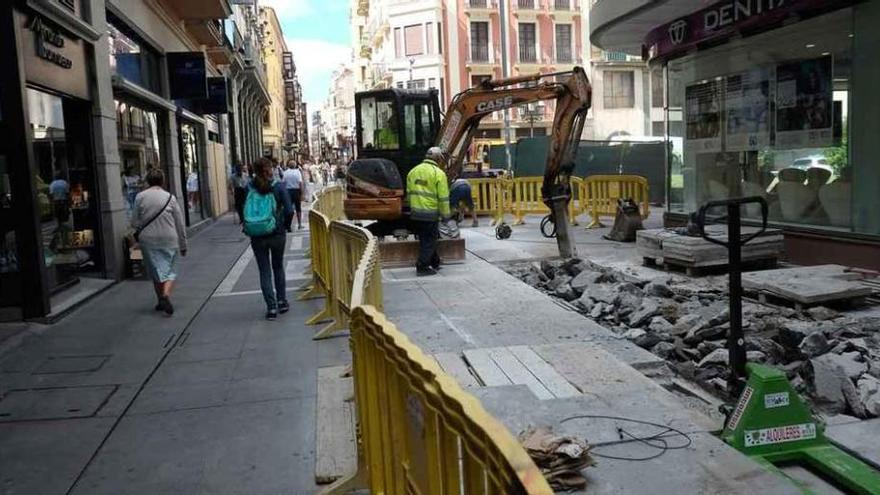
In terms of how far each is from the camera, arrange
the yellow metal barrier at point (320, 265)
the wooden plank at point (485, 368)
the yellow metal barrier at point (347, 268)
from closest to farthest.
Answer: the yellow metal barrier at point (347, 268)
the wooden plank at point (485, 368)
the yellow metal barrier at point (320, 265)

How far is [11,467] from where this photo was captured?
4602 millimetres

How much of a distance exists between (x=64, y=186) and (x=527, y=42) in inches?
2036

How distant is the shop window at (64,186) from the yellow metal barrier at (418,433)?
22.1 feet

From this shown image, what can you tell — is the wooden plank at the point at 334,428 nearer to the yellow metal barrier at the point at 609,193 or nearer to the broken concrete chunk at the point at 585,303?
the broken concrete chunk at the point at 585,303

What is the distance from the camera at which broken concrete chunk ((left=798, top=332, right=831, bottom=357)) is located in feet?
20.3

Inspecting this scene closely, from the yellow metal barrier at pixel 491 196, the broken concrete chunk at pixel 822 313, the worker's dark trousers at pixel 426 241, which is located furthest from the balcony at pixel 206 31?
the broken concrete chunk at pixel 822 313

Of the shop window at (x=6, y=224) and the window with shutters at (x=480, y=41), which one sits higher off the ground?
the window with shutters at (x=480, y=41)

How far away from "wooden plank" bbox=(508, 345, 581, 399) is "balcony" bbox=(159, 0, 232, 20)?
14167 mm

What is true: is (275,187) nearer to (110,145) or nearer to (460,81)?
(110,145)

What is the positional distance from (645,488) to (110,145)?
396 inches

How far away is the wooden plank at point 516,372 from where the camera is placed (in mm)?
5622

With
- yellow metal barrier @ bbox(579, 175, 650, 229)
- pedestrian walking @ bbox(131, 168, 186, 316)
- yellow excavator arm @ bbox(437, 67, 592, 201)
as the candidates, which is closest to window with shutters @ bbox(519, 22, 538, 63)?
yellow metal barrier @ bbox(579, 175, 650, 229)

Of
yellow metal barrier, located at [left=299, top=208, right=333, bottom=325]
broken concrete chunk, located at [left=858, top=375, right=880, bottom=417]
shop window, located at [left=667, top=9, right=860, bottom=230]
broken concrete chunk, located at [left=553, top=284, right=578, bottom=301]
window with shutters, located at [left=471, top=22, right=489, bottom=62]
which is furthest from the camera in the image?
window with shutters, located at [left=471, top=22, right=489, bottom=62]

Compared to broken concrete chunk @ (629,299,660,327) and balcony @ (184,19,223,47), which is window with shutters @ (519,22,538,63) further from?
broken concrete chunk @ (629,299,660,327)
